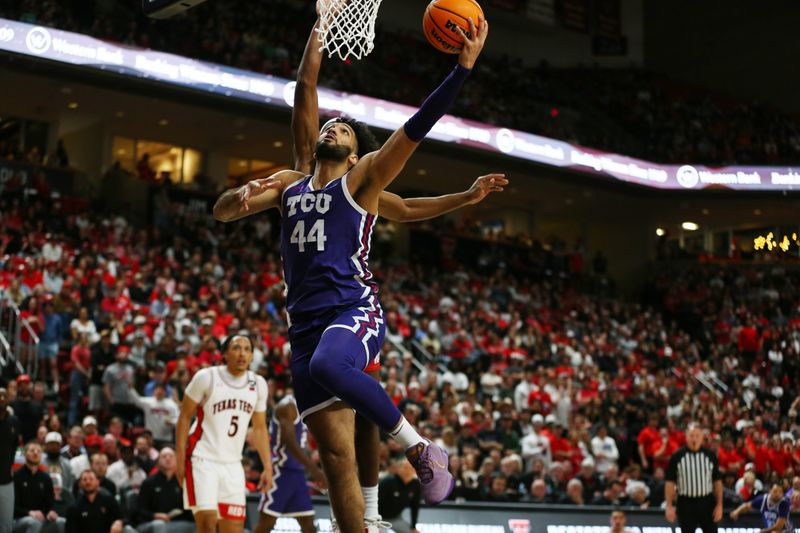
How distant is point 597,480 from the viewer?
16625mm

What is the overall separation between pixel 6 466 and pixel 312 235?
6968 mm

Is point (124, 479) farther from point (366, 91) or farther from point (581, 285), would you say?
point (581, 285)

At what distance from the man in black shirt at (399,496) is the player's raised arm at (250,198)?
7.13 m

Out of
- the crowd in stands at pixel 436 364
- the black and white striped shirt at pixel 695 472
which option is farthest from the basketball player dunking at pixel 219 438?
the black and white striped shirt at pixel 695 472

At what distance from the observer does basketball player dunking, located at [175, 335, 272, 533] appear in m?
7.99

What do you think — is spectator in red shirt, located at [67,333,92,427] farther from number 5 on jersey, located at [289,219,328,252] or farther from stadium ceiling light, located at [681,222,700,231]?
stadium ceiling light, located at [681,222,700,231]

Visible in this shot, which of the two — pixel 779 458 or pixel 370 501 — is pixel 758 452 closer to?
pixel 779 458

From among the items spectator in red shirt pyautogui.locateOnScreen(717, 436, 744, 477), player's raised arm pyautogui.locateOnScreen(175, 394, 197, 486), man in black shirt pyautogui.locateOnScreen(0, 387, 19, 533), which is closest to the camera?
player's raised arm pyautogui.locateOnScreen(175, 394, 197, 486)

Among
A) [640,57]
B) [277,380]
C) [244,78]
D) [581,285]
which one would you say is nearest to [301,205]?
[277,380]

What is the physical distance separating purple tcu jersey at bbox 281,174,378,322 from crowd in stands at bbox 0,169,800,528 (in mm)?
6579

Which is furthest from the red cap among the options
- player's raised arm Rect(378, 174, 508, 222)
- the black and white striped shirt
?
player's raised arm Rect(378, 174, 508, 222)

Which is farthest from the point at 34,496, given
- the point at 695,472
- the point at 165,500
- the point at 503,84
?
the point at 503,84

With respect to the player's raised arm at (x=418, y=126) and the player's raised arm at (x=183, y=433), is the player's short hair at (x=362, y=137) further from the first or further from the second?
the player's raised arm at (x=183, y=433)

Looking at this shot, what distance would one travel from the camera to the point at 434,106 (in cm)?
492
